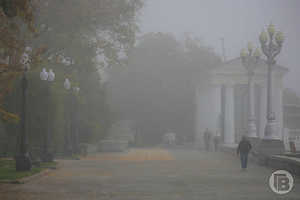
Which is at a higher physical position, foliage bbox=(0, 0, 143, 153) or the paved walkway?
foliage bbox=(0, 0, 143, 153)

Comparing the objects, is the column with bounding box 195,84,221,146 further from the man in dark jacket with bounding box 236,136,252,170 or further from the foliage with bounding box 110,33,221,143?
the man in dark jacket with bounding box 236,136,252,170

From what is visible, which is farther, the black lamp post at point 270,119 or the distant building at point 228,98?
the distant building at point 228,98

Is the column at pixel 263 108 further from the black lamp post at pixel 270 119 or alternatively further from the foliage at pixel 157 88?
the black lamp post at pixel 270 119

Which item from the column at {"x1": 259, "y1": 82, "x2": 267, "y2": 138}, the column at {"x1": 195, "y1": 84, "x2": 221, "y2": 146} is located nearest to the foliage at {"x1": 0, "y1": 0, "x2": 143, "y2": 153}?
the column at {"x1": 195, "y1": 84, "x2": 221, "y2": 146}

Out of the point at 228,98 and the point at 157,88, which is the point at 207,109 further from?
the point at 157,88

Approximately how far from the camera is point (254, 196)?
13.5 metres

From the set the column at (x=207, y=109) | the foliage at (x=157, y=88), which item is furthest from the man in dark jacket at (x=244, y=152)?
the foliage at (x=157, y=88)

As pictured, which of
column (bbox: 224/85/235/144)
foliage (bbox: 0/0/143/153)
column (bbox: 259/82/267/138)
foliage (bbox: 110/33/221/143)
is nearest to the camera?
foliage (bbox: 0/0/143/153)

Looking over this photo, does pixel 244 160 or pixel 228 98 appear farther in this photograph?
pixel 228 98

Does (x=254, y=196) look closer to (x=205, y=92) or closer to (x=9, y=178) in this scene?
(x=9, y=178)

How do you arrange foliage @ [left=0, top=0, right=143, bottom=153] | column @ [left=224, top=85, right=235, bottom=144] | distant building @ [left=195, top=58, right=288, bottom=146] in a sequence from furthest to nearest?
column @ [left=224, top=85, right=235, bottom=144] → distant building @ [left=195, top=58, right=288, bottom=146] → foliage @ [left=0, top=0, right=143, bottom=153]

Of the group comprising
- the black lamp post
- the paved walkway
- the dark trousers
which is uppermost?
the black lamp post

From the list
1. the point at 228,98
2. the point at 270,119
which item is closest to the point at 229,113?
the point at 228,98

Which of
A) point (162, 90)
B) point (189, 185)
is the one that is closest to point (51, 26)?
point (189, 185)
